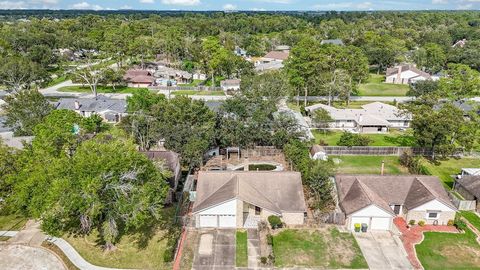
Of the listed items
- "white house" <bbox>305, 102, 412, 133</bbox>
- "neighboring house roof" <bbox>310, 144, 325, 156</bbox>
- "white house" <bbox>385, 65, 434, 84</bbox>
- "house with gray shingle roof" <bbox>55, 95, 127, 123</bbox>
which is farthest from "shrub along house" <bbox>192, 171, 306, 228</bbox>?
"white house" <bbox>385, 65, 434, 84</bbox>

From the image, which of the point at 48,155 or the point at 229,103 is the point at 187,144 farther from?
the point at 48,155

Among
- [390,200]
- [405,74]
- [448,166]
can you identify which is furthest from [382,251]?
[405,74]

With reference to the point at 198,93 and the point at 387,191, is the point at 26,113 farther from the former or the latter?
the point at 387,191

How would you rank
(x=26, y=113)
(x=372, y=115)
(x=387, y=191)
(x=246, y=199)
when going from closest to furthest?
(x=246, y=199) < (x=387, y=191) < (x=26, y=113) < (x=372, y=115)

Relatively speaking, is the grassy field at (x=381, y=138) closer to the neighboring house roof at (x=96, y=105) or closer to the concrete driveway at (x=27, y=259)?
the neighboring house roof at (x=96, y=105)

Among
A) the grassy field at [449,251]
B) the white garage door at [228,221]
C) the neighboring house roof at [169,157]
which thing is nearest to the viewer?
the grassy field at [449,251]

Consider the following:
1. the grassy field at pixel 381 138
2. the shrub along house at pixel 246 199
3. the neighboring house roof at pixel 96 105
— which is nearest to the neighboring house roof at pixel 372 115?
Answer: the grassy field at pixel 381 138

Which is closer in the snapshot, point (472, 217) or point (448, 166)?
point (472, 217)
